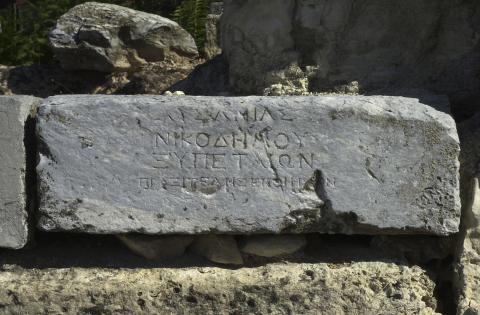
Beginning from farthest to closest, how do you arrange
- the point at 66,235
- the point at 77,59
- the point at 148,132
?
the point at 77,59 < the point at 66,235 < the point at 148,132

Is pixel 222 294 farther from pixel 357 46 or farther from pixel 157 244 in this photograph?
pixel 357 46

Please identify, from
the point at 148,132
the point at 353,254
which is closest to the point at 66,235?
the point at 148,132

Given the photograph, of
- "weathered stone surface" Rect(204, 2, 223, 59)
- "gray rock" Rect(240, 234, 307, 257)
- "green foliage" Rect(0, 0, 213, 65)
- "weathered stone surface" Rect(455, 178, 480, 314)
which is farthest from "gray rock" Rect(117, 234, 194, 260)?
"green foliage" Rect(0, 0, 213, 65)

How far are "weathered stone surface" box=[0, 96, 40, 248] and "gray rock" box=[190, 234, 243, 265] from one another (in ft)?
2.20

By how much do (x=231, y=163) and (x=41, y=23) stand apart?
12.2 feet

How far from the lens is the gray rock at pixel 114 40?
4.11m

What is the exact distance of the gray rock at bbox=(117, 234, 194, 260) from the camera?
2912mm

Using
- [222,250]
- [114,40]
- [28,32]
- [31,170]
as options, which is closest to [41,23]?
[28,32]

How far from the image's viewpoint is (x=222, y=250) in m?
2.91

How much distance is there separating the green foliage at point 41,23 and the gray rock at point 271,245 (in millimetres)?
2367

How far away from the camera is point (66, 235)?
10.0ft

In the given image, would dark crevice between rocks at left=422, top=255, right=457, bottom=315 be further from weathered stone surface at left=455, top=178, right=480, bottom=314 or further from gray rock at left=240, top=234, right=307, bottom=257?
gray rock at left=240, top=234, right=307, bottom=257

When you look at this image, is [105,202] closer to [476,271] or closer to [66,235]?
[66,235]

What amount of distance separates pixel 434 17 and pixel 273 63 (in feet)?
2.24
